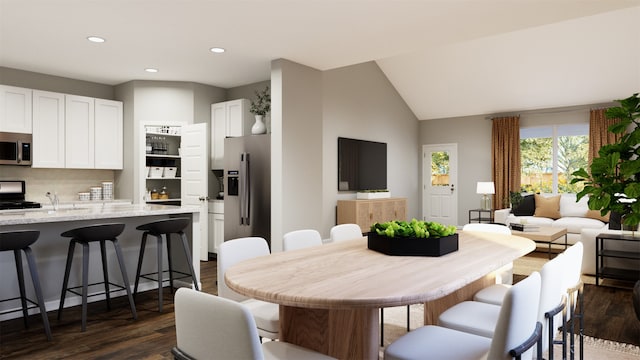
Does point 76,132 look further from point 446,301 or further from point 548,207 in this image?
point 548,207

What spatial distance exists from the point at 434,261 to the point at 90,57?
465cm

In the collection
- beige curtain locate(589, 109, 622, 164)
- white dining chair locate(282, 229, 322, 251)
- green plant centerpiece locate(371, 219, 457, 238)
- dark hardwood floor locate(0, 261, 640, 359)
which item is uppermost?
beige curtain locate(589, 109, 622, 164)

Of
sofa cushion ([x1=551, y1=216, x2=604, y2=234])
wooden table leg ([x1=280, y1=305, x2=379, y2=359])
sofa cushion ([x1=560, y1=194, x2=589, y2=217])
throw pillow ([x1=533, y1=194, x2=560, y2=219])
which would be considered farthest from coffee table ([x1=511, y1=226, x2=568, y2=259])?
wooden table leg ([x1=280, y1=305, x2=379, y2=359])

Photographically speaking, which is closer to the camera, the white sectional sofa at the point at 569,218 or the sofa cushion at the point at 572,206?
the white sectional sofa at the point at 569,218

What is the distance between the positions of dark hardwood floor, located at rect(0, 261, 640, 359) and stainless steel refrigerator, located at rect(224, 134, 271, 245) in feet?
4.75

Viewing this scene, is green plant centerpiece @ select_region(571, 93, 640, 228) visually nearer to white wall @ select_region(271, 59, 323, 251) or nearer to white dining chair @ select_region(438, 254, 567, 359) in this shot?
white dining chair @ select_region(438, 254, 567, 359)

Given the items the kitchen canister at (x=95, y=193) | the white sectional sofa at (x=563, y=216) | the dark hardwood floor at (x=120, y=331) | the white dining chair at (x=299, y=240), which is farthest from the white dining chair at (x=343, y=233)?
the kitchen canister at (x=95, y=193)

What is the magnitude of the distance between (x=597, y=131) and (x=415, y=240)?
269 inches

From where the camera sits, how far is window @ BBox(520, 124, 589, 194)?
7848 mm

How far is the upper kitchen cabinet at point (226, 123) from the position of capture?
240 inches

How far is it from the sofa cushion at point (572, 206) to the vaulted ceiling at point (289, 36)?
180 centimetres

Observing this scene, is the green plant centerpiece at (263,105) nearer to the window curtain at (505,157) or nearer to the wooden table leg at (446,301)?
the wooden table leg at (446,301)

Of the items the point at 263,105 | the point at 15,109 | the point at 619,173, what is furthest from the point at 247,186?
the point at 619,173

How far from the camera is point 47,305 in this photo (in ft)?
12.0
